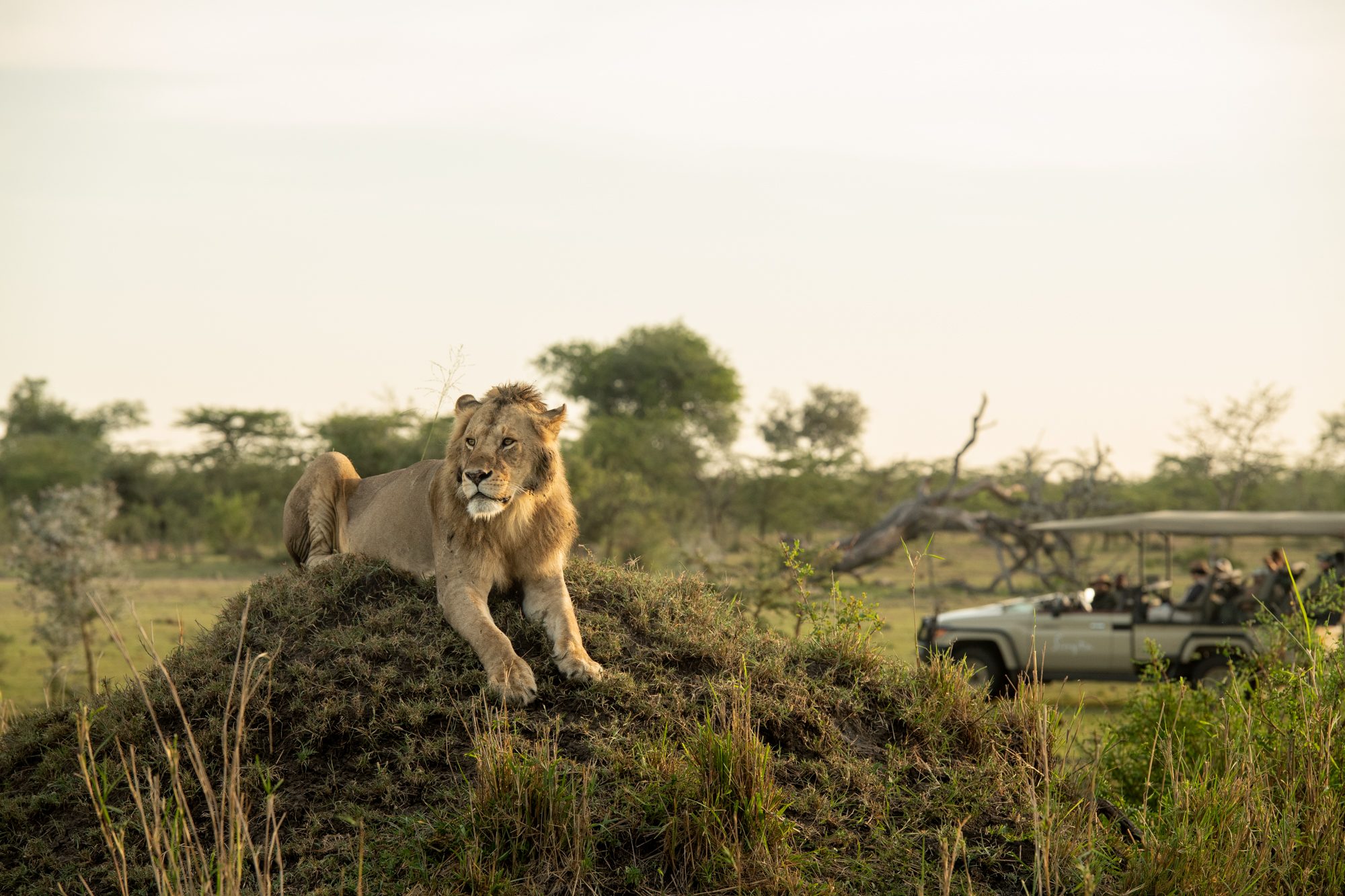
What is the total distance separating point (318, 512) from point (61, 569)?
43.6 feet

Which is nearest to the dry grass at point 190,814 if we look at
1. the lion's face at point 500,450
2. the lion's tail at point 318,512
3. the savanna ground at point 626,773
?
the savanna ground at point 626,773

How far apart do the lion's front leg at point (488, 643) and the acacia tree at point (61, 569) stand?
14.0 metres

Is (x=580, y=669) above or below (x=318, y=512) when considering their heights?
below

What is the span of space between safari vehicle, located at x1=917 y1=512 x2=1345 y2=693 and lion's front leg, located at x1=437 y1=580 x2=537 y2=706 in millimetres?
7816

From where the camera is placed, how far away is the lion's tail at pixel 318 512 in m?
6.35

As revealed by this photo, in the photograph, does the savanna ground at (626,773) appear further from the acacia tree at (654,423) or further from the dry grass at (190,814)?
the acacia tree at (654,423)

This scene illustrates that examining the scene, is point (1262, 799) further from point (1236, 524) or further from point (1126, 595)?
point (1126, 595)

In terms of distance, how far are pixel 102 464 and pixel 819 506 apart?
86.8 ft

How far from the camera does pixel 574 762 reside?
437 cm

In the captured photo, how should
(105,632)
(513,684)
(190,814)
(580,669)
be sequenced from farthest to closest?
(105,632) → (580,669) → (513,684) → (190,814)

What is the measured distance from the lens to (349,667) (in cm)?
491

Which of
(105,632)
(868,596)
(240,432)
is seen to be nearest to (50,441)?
(240,432)

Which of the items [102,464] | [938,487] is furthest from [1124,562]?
[102,464]

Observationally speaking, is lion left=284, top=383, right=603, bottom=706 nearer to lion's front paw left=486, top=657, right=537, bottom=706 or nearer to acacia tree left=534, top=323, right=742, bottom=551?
lion's front paw left=486, top=657, right=537, bottom=706
